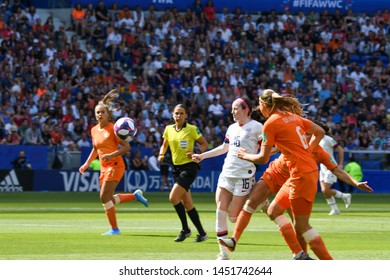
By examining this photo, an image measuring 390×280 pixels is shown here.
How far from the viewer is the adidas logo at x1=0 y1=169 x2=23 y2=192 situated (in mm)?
38938

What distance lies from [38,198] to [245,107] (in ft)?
64.4

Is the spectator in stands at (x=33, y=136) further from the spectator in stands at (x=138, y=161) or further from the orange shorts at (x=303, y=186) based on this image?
the orange shorts at (x=303, y=186)

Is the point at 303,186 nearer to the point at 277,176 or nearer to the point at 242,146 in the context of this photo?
the point at 277,176

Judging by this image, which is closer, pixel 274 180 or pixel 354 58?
pixel 274 180

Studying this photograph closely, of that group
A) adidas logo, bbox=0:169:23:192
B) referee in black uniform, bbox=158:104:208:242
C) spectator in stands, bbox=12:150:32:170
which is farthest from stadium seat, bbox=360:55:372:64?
referee in black uniform, bbox=158:104:208:242

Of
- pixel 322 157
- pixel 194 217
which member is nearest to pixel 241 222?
pixel 322 157

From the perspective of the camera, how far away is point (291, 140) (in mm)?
13547

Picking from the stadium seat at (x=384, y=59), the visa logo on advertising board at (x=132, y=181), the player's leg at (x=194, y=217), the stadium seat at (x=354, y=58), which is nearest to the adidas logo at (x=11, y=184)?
the visa logo on advertising board at (x=132, y=181)

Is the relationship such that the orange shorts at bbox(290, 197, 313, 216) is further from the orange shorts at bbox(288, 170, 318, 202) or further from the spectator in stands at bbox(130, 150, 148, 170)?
the spectator in stands at bbox(130, 150, 148, 170)

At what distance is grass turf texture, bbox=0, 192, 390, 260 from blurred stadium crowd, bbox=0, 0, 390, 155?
24.7ft

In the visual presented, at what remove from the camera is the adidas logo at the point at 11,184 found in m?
38.9

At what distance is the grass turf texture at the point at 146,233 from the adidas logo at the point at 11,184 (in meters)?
4.69

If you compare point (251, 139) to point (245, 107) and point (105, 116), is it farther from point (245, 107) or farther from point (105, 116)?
point (105, 116)

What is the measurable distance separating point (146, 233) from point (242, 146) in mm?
4785
